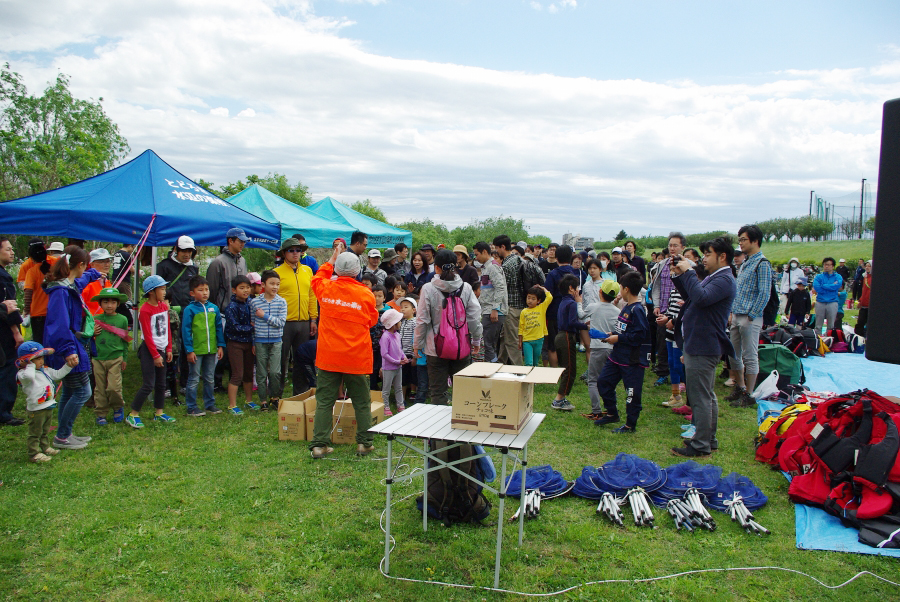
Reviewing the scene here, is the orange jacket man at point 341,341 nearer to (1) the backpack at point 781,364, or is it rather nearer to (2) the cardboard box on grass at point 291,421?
(2) the cardboard box on grass at point 291,421

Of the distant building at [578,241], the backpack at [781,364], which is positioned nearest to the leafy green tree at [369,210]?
the distant building at [578,241]

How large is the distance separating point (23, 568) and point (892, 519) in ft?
18.8

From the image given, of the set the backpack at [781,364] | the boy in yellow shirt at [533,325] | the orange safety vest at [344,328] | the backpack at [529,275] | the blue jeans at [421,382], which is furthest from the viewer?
the backpack at [529,275]

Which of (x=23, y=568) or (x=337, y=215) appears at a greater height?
(x=337, y=215)

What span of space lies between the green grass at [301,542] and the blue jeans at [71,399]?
0.26m

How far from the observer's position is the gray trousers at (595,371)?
661 centimetres

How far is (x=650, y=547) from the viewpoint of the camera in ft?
12.0

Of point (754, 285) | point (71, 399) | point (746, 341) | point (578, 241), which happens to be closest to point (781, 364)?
point (746, 341)

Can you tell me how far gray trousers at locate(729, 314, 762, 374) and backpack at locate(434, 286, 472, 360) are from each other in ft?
13.1

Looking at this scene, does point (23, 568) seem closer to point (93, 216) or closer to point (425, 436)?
point (425, 436)

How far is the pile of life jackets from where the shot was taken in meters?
3.79

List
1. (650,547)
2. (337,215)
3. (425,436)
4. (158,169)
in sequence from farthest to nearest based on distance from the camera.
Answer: (337,215), (158,169), (650,547), (425,436)

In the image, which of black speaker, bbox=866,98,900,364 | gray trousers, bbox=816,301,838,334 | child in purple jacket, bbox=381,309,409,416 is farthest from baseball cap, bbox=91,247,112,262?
gray trousers, bbox=816,301,838,334

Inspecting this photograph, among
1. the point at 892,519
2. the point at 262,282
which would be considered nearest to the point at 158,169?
the point at 262,282
